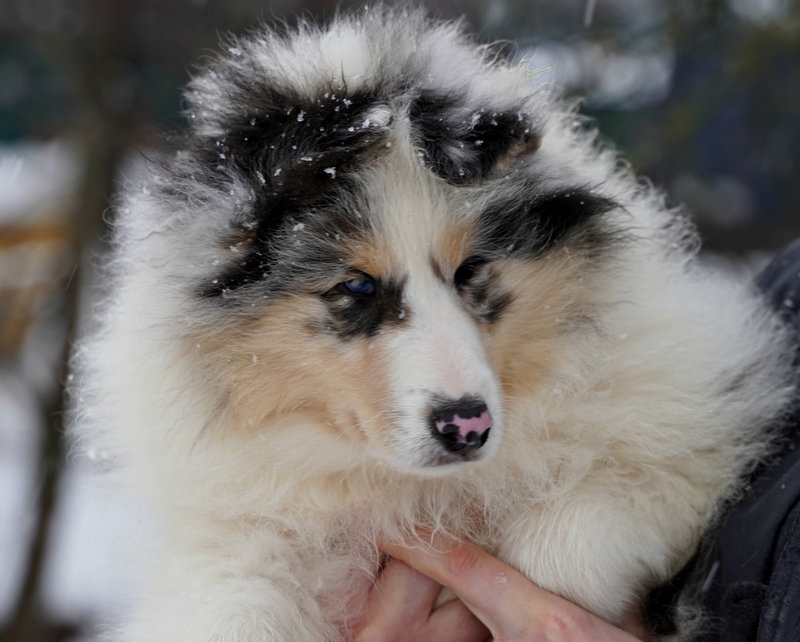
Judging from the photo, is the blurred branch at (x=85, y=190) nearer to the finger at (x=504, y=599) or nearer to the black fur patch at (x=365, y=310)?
the black fur patch at (x=365, y=310)

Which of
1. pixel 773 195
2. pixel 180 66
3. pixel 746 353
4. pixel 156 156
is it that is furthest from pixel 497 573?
pixel 773 195

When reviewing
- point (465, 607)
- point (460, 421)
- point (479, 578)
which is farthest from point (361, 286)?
point (465, 607)

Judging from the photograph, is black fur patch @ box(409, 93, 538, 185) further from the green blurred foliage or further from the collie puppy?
the green blurred foliage

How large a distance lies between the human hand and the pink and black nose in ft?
1.58

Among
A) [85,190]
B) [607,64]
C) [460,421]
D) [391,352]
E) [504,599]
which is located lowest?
[504,599]

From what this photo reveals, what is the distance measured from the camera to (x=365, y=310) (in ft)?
6.84

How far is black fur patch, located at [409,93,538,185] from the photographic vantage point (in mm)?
2100

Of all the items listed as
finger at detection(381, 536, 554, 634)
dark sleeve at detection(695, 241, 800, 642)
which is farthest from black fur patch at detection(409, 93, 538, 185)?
dark sleeve at detection(695, 241, 800, 642)

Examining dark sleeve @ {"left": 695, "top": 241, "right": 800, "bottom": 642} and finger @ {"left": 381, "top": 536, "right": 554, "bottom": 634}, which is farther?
finger @ {"left": 381, "top": 536, "right": 554, "bottom": 634}

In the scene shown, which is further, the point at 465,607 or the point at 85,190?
the point at 85,190

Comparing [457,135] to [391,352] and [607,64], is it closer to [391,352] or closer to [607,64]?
[391,352]

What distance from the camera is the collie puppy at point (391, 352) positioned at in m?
2.07

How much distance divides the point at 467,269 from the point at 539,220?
0.28m

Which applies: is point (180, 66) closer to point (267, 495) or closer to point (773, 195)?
point (267, 495)
